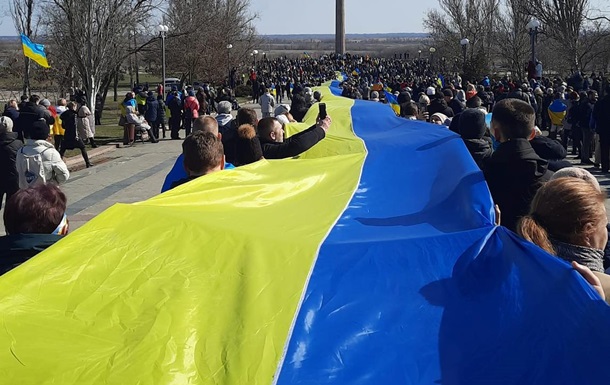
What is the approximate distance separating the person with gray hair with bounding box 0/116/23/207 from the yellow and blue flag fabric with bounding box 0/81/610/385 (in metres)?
5.91

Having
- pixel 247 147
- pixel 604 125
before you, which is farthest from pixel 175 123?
pixel 247 147

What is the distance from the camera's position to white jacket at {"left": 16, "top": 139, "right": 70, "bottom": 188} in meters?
9.01

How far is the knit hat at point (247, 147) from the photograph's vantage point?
A: 6809 millimetres

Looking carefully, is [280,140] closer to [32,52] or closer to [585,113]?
[585,113]

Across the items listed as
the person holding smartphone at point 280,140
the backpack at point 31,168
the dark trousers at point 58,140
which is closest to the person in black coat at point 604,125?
the person holding smartphone at point 280,140

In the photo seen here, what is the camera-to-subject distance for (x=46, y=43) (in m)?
37.0

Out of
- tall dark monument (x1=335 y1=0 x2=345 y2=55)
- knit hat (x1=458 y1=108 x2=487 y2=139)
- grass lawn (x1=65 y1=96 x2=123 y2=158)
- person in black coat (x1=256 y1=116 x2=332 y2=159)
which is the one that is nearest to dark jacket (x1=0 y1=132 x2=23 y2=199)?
person in black coat (x1=256 y1=116 x2=332 y2=159)

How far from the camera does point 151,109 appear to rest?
2395 centimetres

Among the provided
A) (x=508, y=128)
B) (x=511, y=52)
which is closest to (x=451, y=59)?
(x=511, y=52)

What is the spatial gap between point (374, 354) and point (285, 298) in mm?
506

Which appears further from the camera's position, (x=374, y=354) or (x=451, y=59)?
(x=451, y=59)

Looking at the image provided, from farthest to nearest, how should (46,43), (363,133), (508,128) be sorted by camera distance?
(46,43) → (363,133) → (508,128)

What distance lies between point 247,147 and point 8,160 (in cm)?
439

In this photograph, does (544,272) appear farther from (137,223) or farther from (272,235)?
(137,223)
